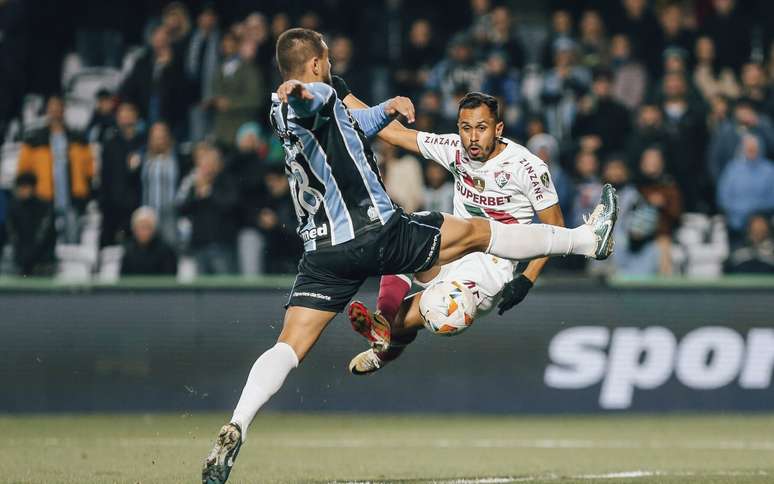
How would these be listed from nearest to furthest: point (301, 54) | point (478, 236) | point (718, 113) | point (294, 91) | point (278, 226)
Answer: point (294, 91), point (301, 54), point (478, 236), point (278, 226), point (718, 113)

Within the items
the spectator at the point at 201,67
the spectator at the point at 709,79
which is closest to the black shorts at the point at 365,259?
the spectator at the point at 201,67

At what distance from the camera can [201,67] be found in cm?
1659

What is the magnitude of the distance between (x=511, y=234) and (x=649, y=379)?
613cm

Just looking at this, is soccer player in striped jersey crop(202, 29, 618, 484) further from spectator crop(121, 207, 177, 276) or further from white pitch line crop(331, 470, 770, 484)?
spectator crop(121, 207, 177, 276)

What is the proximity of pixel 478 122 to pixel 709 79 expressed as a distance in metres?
8.71

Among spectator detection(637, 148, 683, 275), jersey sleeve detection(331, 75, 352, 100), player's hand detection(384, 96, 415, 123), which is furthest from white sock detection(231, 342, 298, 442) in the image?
spectator detection(637, 148, 683, 275)

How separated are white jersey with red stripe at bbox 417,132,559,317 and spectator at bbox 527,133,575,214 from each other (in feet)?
18.5

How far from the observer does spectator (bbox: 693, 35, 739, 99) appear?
666 inches

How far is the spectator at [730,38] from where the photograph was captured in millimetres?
17609

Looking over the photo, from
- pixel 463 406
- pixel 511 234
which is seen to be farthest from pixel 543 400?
pixel 511 234

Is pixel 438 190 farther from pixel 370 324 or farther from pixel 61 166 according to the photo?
pixel 370 324

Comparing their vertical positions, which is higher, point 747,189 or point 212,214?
point 747,189

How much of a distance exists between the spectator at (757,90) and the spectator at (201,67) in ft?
20.4

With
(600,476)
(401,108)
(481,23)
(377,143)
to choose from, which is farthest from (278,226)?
(401,108)
